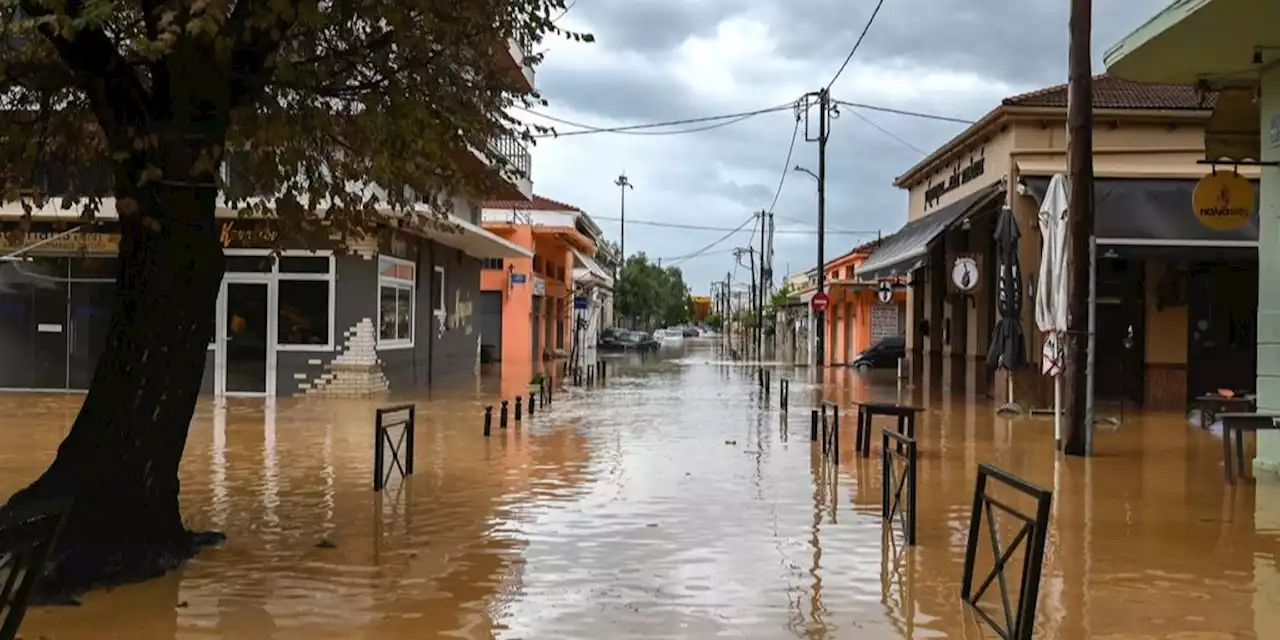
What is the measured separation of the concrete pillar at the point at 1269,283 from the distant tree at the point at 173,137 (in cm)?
810

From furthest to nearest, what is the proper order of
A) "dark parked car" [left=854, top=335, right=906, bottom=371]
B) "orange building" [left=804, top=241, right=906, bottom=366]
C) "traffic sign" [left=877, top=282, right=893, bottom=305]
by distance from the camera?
"orange building" [left=804, top=241, right=906, bottom=366] → "dark parked car" [left=854, top=335, right=906, bottom=371] → "traffic sign" [left=877, top=282, right=893, bottom=305]

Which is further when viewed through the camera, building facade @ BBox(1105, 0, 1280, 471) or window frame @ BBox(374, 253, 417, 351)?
window frame @ BBox(374, 253, 417, 351)

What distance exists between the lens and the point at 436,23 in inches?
296

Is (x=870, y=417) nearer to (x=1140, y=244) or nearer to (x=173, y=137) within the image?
(x=173, y=137)

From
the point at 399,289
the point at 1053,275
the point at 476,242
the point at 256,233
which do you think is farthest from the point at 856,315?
the point at 256,233

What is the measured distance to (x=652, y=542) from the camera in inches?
320

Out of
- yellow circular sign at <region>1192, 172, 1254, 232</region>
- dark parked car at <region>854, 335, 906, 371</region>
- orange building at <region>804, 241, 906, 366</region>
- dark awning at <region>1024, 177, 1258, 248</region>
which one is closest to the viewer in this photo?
yellow circular sign at <region>1192, 172, 1254, 232</region>

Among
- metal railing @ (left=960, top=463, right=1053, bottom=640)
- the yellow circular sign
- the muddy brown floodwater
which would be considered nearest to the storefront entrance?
the muddy brown floodwater

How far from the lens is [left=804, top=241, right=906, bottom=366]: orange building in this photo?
42.8 metres

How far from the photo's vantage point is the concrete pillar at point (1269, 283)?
11.6 metres

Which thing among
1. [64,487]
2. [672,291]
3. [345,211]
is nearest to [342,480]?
[345,211]

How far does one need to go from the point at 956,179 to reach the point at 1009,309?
6.87 m

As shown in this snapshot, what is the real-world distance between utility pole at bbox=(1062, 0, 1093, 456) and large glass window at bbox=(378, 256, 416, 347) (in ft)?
45.3

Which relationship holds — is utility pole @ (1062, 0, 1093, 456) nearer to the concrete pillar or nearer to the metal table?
the concrete pillar
